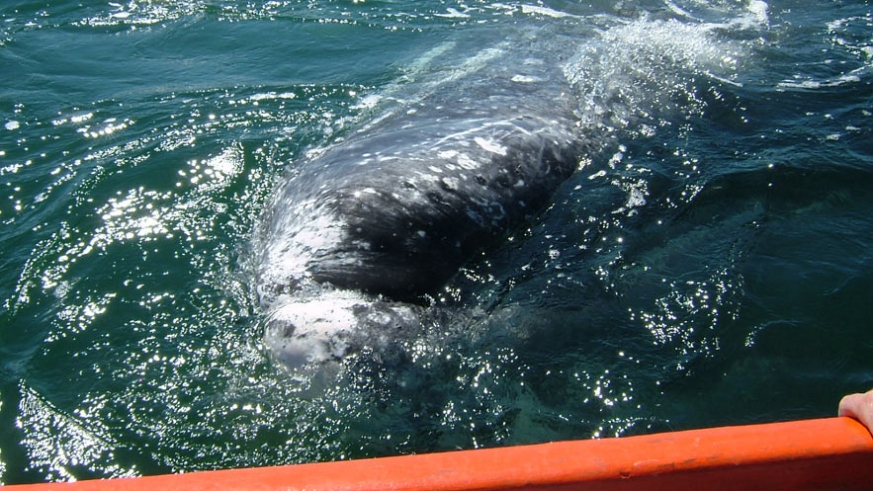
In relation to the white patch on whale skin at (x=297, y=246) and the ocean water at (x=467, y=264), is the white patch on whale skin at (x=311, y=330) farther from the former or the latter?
the white patch on whale skin at (x=297, y=246)

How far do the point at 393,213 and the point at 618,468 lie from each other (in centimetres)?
267

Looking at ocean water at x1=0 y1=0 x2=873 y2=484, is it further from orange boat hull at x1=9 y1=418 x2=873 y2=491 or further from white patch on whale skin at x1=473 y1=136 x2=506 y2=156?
orange boat hull at x1=9 y1=418 x2=873 y2=491

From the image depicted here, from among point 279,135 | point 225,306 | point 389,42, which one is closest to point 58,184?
point 279,135

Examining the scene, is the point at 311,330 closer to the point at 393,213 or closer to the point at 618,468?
the point at 393,213

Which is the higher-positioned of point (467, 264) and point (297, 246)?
point (297, 246)

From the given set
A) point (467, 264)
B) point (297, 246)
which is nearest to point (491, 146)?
point (467, 264)

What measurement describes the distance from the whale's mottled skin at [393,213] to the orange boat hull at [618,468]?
5.59 ft

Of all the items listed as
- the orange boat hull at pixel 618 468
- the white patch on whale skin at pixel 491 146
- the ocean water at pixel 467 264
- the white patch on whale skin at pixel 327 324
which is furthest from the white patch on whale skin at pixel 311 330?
the white patch on whale skin at pixel 491 146

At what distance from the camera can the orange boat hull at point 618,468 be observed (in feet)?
7.67

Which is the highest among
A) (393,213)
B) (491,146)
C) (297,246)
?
(491,146)

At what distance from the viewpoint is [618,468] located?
7.86 feet

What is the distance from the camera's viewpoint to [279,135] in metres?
7.14

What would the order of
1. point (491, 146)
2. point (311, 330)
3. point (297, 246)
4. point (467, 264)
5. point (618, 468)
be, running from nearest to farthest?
1. point (618, 468)
2. point (311, 330)
3. point (297, 246)
4. point (467, 264)
5. point (491, 146)

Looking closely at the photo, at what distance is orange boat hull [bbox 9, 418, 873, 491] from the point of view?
7.67ft
